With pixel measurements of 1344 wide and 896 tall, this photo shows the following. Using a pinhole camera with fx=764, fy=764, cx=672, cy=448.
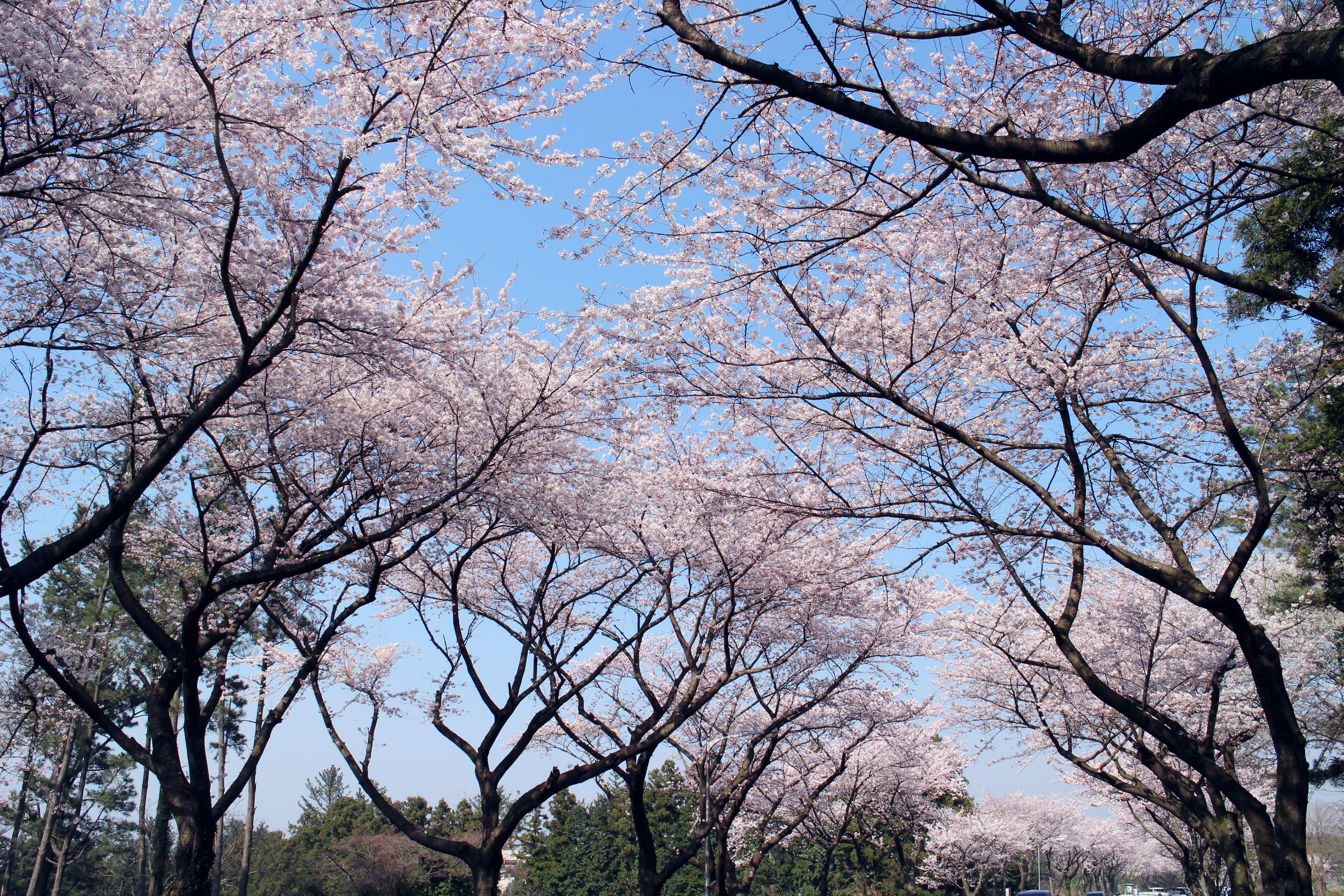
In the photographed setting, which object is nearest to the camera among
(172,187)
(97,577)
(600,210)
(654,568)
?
(600,210)

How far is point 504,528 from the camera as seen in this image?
38.7ft

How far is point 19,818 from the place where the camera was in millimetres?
22484

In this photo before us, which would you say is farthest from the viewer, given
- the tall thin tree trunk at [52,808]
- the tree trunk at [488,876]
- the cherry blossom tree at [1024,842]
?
the cherry blossom tree at [1024,842]

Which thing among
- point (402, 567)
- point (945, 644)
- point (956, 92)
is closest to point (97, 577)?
point (402, 567)

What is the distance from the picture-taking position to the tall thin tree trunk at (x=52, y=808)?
69.8 feet

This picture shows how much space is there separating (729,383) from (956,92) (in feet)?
9.60

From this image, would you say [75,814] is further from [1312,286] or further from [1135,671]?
[1312,286]

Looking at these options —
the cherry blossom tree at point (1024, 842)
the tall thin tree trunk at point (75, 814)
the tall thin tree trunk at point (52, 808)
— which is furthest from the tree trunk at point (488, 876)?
the cherry blossom tree at point (1024, 842)

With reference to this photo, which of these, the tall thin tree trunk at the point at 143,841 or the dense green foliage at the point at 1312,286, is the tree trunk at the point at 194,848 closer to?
the dense green foliage at the point at 1312,286

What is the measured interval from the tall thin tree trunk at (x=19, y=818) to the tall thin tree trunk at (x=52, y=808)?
68cm

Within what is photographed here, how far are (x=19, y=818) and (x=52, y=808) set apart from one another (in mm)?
2640

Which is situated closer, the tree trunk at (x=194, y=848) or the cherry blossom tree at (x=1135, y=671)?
the tree trunk at (x=194, y=848)

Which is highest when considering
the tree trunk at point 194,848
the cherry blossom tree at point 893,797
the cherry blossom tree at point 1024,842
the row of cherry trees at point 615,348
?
the row of cherry trees at point 615,348

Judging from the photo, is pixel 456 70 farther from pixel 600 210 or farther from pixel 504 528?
pixel 504 528
